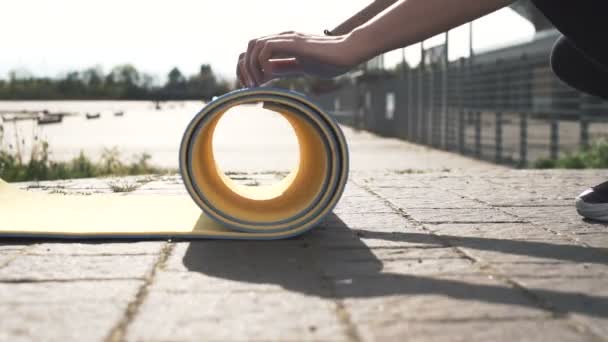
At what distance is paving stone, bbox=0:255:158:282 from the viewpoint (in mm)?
2260

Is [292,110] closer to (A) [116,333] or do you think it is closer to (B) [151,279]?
(B) [151,279]

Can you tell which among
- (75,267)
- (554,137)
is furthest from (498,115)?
(75,267)

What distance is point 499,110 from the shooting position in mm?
12523

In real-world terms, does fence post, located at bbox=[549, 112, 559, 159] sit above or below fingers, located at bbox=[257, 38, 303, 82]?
below

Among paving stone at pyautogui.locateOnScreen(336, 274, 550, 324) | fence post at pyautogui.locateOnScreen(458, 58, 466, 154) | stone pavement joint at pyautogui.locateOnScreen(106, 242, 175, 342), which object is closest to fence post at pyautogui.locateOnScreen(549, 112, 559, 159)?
fence post at pyautogui.locateOnScreen(458, 58, 466, 154)

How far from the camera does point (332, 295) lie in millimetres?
2035

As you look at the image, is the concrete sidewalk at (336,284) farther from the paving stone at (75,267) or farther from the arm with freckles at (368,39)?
the arm with freckles at (368,39)

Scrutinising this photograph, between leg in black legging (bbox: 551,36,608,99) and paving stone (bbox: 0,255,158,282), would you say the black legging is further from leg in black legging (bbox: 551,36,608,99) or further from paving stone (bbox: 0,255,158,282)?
paving stone (bbox: 0,255,158,282)

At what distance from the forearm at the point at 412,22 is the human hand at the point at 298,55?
1.9 inches

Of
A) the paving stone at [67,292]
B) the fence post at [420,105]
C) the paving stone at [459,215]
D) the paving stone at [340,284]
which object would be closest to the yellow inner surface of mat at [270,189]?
the paving stone at [340,284]

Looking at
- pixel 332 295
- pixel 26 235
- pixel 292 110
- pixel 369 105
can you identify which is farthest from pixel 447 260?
pixel 369 105

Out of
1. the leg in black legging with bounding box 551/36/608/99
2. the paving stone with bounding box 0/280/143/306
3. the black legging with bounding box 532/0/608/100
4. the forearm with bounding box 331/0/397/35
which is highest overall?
the forearm with bounding box 331/0/397/35

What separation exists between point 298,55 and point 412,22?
18.8 inches

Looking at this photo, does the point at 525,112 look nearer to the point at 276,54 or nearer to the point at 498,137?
the point at 498,137
